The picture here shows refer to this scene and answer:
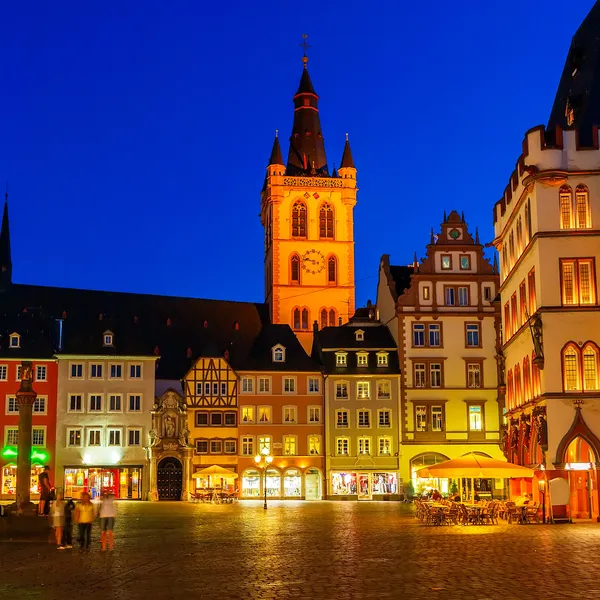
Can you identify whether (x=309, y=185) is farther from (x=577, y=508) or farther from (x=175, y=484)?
(x=577, y=508)

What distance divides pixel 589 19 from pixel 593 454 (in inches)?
747

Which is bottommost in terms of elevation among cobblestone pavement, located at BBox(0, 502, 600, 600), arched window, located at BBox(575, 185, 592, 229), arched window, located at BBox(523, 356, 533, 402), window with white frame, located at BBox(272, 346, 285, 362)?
cobblestone pavement, located at BBox(0, 502, 600, 600)

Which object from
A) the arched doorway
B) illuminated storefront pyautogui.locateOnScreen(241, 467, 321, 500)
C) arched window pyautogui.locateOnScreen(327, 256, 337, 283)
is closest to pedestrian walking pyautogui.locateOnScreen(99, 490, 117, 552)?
the arched doorway

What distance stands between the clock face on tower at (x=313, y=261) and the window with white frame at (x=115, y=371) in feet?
97.7

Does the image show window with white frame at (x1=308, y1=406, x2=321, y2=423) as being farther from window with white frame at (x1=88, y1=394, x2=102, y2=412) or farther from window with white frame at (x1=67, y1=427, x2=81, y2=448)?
window with white frame at (x1=67, y1=427, x2=81, y2=448)

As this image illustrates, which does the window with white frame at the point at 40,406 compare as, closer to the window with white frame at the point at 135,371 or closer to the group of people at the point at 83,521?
the window with white frame at the point at 135,371

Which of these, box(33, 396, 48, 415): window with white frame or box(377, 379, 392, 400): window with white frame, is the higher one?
box(377, 379, 392, 400): window with white frame

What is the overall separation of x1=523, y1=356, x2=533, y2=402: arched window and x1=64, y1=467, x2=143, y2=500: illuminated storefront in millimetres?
36522

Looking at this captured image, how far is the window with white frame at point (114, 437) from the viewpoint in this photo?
245 ft

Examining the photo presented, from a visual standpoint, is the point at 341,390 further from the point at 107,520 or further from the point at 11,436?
the point at 107,520

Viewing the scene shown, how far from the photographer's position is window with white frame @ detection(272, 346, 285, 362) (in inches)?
3083

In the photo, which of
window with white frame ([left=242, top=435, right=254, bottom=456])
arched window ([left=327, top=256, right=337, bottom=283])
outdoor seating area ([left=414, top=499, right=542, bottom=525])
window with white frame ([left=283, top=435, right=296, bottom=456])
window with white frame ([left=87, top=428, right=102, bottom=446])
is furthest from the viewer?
arched window ([left=327, top=256, right=337, bottom=283])

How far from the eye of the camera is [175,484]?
74500 mm

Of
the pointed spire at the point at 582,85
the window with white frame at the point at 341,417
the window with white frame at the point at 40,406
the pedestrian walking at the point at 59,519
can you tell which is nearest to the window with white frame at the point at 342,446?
the window with white frame at the point at 341,417
